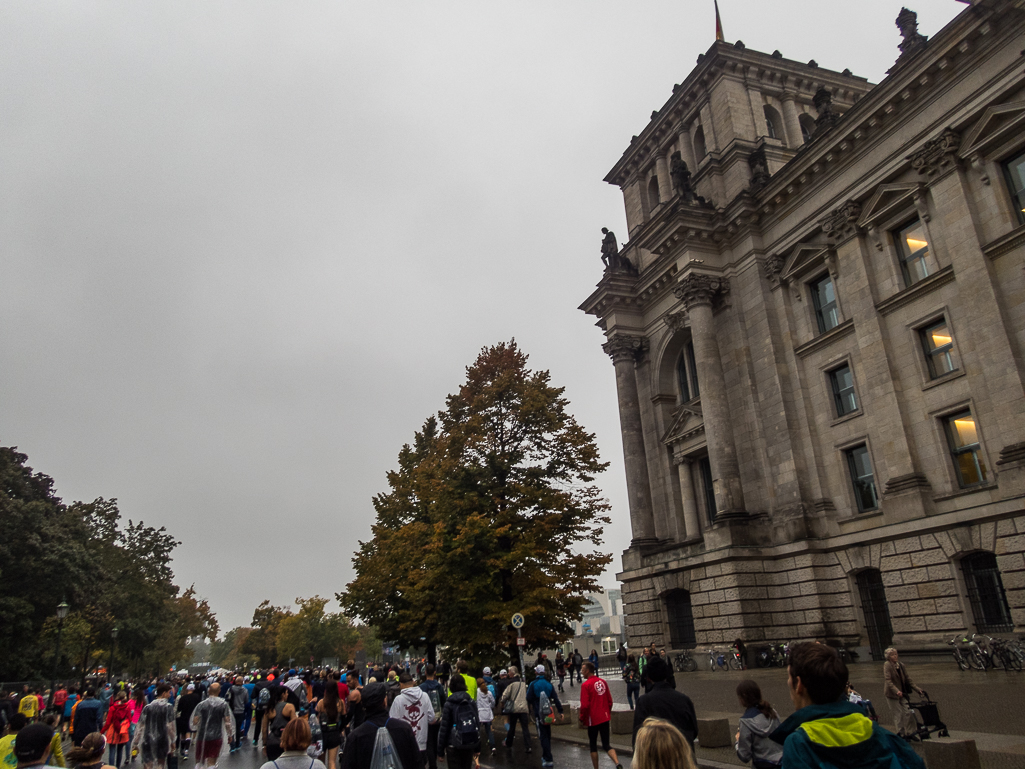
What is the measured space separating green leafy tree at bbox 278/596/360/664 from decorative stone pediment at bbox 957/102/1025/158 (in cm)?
8528

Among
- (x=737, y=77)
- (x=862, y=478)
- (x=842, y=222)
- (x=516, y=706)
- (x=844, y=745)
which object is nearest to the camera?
(x=844, y=745)

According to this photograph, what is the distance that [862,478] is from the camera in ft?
89.9

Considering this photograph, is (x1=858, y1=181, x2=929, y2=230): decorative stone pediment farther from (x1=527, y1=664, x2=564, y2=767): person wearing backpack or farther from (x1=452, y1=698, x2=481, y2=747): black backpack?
(x1=452, y1=698, x2=481, y2=747): black backpack

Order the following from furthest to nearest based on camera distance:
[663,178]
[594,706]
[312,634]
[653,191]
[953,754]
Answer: [312,634]
[653,191]
[663,178]
[594,706]
[953,754]

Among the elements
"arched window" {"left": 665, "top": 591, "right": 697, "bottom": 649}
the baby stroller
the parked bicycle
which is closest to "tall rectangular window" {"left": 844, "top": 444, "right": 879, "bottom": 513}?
"arched window" {"left": 665, "top": 591, "right": 697, "bottom": 649}

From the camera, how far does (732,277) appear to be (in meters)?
33.4

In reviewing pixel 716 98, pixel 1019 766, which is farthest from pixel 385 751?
pixel 716 98

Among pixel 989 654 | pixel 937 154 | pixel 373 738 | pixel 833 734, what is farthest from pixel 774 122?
pixel 833 734

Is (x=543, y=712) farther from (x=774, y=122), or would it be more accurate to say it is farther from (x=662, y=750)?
(x=774, y=122)

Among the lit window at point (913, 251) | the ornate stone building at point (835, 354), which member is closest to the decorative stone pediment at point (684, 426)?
the ornate stone building at point (835, 354)

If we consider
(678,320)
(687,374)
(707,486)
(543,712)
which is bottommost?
(543,712)

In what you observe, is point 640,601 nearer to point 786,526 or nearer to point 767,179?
point 786,526

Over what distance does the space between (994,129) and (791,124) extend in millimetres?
16351

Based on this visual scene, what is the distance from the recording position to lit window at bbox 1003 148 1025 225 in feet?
73.4
